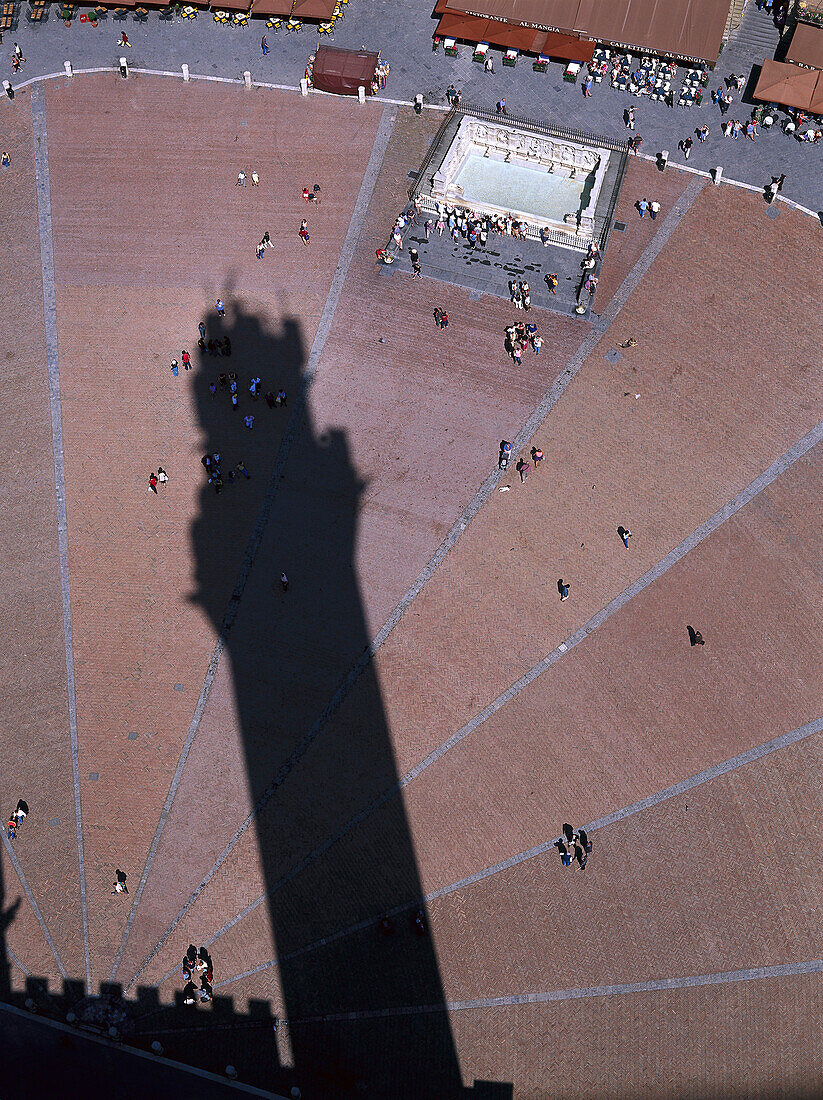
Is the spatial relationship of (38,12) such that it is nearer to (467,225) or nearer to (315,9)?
(315,9)

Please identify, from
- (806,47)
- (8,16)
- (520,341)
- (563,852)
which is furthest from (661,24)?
(563,852)

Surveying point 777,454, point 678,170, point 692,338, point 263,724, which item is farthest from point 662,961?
point 678,170

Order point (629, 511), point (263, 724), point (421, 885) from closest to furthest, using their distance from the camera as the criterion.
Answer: point (421, 885)
point (263, 724)
point (629, 511)

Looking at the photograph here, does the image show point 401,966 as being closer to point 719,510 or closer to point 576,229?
point 719,510

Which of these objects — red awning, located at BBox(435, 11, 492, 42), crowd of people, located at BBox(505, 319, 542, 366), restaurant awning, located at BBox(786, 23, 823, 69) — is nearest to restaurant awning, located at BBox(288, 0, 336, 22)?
red awning, located at BBox(435, 11, 492, 42)

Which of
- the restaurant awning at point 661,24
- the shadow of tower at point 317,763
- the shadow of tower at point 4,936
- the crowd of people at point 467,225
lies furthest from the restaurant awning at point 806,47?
the shadow of tower at point 4,936

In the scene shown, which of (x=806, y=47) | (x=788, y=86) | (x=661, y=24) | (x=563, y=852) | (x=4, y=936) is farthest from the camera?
(x=661, y=24)

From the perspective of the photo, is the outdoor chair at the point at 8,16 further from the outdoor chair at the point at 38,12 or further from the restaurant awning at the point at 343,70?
the restaurant awning at the point at 343,70
